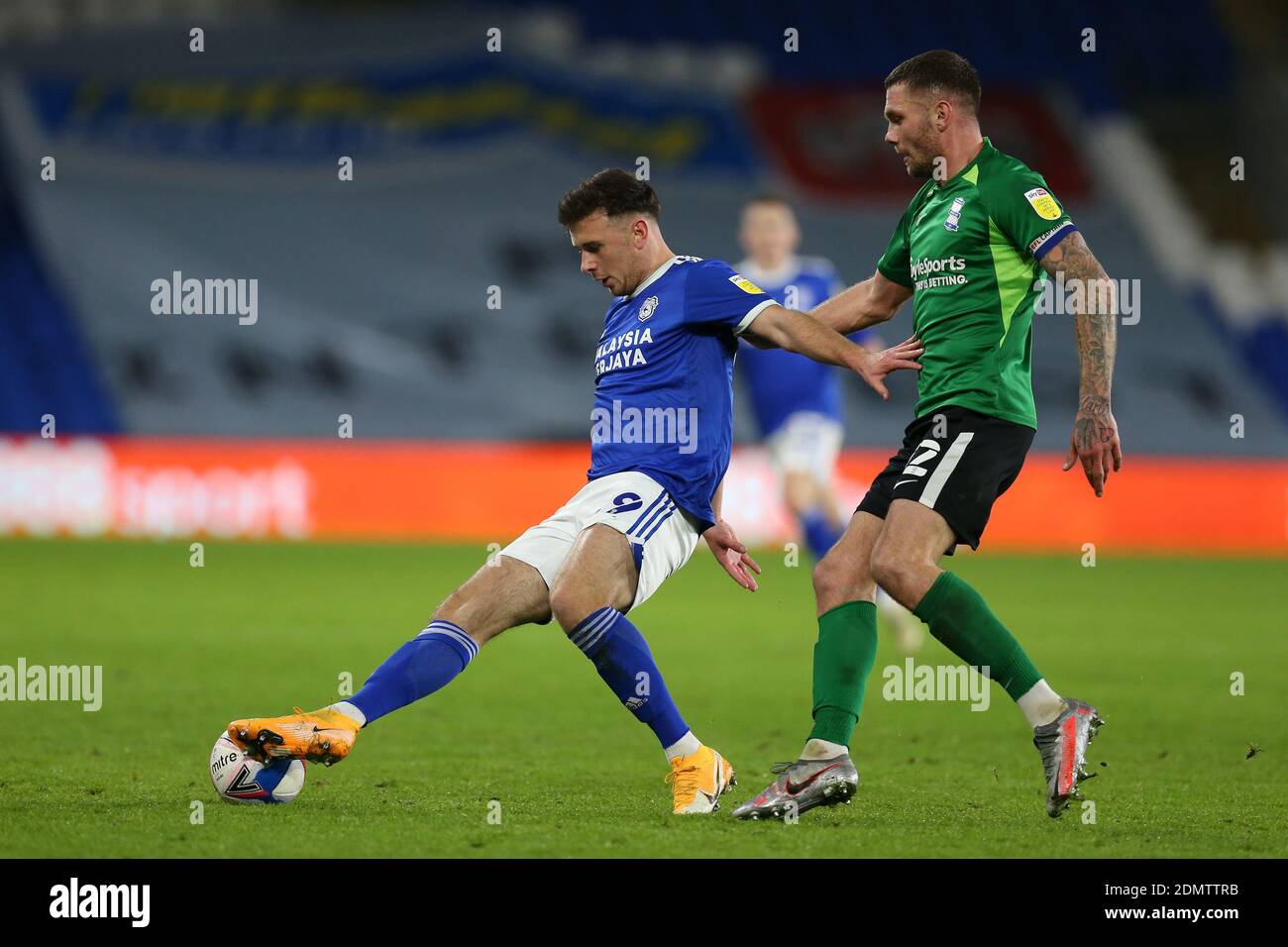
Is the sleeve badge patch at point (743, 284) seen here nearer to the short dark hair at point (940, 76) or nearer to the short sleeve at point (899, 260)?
the short sleeve at point (899, 260)

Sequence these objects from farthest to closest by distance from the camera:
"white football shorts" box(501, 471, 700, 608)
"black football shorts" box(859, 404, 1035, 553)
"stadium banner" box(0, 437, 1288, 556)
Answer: "stadium banner" box(0, 437, 1288, 556)
"white football shorts" box(501, 471, 700, 608)
"black football shorts" box(859, 404, 1035, 553)

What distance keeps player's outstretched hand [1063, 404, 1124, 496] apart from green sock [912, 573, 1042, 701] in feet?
1.67

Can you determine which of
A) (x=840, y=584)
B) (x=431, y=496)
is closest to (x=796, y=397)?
(x=840, y=584)

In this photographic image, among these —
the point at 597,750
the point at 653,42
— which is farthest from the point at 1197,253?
the point at 597,750

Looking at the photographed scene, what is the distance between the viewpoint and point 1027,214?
509 centimetres

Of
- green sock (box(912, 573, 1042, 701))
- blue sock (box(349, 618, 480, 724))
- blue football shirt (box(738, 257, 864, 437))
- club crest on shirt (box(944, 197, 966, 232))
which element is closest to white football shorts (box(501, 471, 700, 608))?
blue sock (box(349, 618, 480, 724))

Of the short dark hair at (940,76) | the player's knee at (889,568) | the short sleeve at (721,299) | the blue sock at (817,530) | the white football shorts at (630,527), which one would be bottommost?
the player's knee at (889,568)

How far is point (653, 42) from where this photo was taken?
1020 inches

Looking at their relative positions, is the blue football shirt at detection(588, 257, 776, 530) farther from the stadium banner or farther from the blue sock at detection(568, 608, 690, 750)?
the stadium banner

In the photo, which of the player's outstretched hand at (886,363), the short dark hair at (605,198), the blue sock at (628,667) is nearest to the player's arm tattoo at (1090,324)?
the player's outstretched hand at (886,363)

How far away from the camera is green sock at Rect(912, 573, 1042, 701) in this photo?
5.12 meters

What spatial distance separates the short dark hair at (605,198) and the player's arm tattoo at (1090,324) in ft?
4.33

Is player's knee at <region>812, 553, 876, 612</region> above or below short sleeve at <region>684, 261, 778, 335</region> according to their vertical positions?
below

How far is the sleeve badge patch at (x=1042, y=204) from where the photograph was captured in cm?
509
